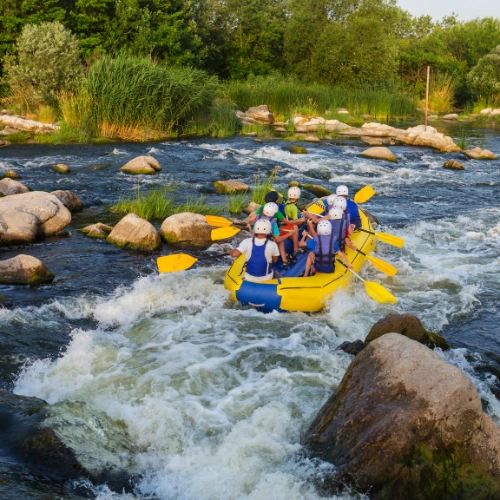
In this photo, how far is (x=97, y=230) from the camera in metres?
8.19

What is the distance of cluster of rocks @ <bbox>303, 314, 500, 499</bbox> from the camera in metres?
3.34

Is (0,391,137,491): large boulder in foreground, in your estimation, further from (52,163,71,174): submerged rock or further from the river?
(52,163,71,174): submerged rock

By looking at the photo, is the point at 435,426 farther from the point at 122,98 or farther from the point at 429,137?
the point at 429,137

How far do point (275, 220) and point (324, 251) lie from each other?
0.71m

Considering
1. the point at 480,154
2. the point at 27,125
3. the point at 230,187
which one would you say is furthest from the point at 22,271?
the point at 480,154

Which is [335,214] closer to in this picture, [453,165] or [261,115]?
[453,165]

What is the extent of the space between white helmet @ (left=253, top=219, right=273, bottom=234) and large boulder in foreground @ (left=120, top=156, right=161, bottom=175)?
632 centimetres

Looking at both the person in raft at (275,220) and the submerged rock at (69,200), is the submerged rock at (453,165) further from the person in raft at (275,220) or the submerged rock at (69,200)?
the submerged rock at (69,200)

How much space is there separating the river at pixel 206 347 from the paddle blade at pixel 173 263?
22cm

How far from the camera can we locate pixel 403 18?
146 feet

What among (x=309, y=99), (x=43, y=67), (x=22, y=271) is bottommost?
(x=22, y=271)

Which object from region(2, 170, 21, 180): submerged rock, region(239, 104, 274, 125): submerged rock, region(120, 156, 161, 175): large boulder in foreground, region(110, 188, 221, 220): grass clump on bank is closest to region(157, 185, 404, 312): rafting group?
region(110, 188, 221, 220): grass clump on bank

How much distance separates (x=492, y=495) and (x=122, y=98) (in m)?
13.1

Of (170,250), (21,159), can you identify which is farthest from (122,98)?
(170,250)
